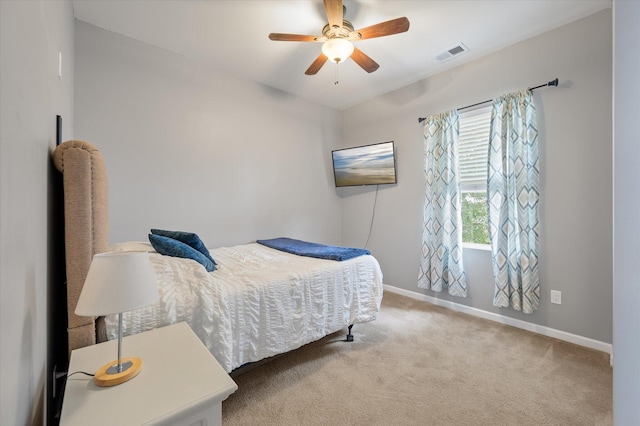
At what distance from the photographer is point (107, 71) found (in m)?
2.46

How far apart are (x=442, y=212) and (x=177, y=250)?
269 centimetres

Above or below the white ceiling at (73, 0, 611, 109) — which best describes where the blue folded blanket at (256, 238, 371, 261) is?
below

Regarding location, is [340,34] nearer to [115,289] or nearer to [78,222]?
[78,222]

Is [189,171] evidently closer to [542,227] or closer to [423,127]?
[423,127]

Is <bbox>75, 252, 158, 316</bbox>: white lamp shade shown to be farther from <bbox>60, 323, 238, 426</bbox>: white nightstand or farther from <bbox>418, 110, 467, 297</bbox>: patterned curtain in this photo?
<bbox>418, 110, 467, 297</bbox>: patterned curtain

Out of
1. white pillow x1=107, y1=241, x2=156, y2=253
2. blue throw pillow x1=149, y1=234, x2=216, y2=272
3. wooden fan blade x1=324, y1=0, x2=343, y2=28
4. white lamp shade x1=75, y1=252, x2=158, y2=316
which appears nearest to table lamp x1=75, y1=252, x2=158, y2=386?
white lamp shade x1=75, y1=252, x2=158, y2=316

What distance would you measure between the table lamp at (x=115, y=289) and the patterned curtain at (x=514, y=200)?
2897mm

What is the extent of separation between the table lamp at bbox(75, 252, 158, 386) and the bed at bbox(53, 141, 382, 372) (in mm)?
440

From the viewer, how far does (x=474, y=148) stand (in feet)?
9.68

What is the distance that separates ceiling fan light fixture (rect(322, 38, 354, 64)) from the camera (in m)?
2.10

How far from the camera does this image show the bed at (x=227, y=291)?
3.62ft

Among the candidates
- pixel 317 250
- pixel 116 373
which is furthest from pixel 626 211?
pixel 317 250

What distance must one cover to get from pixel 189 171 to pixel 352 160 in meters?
2.19

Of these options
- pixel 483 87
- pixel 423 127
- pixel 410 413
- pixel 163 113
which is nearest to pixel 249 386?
pixel 410 413
